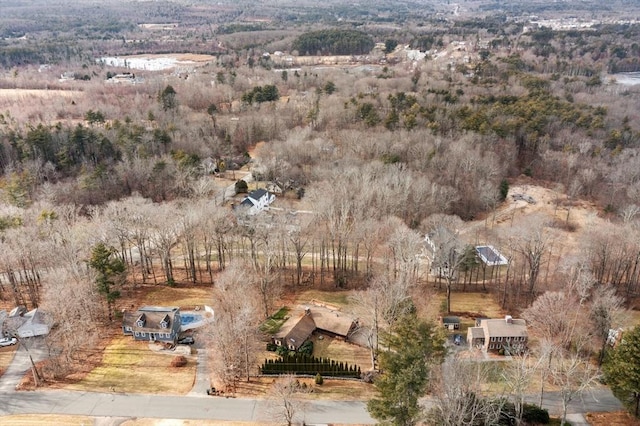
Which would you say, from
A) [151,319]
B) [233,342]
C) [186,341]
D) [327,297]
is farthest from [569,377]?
[151,319]

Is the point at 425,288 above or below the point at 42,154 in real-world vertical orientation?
below

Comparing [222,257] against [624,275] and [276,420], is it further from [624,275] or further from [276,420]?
[624,275]

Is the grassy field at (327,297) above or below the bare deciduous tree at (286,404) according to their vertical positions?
below

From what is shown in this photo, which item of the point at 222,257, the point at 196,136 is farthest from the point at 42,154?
the point at 222,257

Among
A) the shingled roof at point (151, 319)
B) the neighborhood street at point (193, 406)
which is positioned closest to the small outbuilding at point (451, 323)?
the neighborhood street at point (193, 406)

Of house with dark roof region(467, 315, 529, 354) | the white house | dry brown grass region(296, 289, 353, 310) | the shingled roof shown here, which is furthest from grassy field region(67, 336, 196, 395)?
the white house

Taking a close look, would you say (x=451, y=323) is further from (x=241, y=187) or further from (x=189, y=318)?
(x=241, y=187)

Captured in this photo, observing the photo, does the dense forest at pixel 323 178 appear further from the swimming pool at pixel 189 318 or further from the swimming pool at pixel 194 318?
the swimming pool at pixel 189 318
